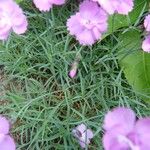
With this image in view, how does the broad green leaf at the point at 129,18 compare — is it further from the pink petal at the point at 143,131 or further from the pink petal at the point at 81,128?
the pink petal at the point at 143,131

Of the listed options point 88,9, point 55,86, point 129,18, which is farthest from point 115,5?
point 55,86

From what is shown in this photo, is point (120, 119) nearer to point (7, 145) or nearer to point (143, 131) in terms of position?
point (143, 131)

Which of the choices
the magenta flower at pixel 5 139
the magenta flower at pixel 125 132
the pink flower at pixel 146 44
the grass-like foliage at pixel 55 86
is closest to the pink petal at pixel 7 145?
the magenta flower at pixel 5 139

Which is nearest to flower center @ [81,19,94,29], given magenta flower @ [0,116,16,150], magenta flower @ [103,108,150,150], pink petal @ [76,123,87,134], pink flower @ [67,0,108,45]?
pink flower @ [67,0,108,45]

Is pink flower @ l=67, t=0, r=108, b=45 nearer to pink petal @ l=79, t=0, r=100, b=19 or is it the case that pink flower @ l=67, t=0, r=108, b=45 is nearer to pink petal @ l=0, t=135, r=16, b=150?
pink petal @ l=79, t=0, r=100, b=19

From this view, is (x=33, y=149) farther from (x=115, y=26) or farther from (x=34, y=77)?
(x=115, y=26)

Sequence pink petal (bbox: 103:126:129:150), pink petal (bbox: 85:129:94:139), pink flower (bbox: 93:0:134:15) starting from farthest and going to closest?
pink petal (bbox: 85:129:94:139) → pink flower (bbox: 93:0:134:15) → pink petal (bbox: 103:126:129:150)
